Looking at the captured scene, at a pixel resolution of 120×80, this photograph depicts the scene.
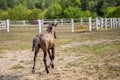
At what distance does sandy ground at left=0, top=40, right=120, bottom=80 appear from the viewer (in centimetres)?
770

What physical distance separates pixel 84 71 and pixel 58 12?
169 ft

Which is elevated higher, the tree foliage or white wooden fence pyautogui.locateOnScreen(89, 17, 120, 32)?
white wooden fence pyautogui.locateOnScreen(89, 17, 120, 32)

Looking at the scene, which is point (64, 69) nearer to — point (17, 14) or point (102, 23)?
point (102, 23)

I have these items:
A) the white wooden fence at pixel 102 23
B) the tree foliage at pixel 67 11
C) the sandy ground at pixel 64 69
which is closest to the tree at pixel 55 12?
the tree foliage at pixel 67 11

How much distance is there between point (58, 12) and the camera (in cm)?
5947

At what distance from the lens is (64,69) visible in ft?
28.5

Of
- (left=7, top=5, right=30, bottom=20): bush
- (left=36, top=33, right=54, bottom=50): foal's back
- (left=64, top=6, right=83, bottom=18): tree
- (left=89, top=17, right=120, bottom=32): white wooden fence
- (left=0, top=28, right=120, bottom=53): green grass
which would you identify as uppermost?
(left=36, top=33, right=54, bottom=50): foal's back

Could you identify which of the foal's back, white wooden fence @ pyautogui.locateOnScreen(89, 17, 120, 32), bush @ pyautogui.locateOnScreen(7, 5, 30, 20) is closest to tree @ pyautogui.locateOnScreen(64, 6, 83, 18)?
bush @ pyautogui.locateOnScreen(7, 5, 30, 20)

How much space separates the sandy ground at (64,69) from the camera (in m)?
7.70

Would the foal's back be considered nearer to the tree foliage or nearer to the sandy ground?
the sandy ground

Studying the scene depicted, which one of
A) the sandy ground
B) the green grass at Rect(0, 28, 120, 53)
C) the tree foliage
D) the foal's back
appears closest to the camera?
the sandy ground

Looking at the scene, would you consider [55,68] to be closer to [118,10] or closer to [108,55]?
[108,55]

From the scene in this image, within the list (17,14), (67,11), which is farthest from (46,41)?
(17,14)

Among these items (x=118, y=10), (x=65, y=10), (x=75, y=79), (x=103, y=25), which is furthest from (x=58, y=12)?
(x=75, y=79)
